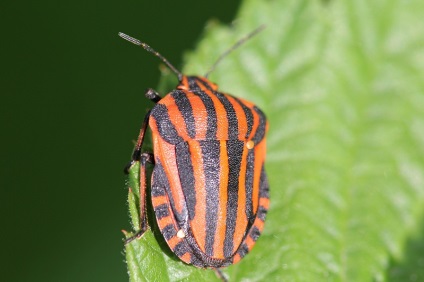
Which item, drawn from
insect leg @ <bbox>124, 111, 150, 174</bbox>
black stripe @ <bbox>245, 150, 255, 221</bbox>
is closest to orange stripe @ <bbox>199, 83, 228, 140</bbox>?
black stripe @ <bbox>245, 150, 255, 221</bbox>

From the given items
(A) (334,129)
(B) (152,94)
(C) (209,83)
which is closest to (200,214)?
(B) (152,94)

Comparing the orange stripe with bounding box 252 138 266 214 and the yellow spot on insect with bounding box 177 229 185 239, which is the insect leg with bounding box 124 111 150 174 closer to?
the yellow spot on insect with bounding box 177 229 185 239

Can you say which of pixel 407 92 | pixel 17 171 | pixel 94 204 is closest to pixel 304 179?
pixel 407 92

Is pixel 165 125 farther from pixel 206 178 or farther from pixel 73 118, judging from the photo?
pixel 73 118

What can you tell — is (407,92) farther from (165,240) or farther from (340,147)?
(165,240)

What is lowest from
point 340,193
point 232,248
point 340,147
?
point 232,248

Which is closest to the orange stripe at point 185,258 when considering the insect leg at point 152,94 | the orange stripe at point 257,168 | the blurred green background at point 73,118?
the orange stripe at point 257,168

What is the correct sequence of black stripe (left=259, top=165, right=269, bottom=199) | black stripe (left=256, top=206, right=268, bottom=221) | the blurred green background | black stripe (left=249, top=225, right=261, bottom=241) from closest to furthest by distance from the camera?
black stripe (left=249, top=225, right=261, bottom=241) < black stripe (left=256, top=206, right=268, bottom=221) < black stripe (left=259, top=165, right=269, bottom=199) < the blurred green background
